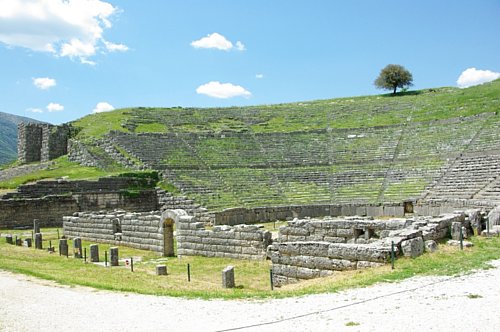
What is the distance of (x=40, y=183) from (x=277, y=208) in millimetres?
17975

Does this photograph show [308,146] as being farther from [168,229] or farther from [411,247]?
[411,247]

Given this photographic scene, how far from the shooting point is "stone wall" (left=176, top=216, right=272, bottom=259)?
61.5 ft

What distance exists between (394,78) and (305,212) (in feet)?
161

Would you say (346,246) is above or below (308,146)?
below

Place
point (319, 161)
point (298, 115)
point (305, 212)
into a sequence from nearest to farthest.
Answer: point (305, 212) → point (319, 161) → point (298, 115)

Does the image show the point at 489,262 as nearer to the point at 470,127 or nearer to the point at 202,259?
the point at 202,259

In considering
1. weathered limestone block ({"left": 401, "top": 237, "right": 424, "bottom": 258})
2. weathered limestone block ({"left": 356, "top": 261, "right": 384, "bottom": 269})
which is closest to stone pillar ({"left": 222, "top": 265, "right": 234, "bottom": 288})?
weathered limestone block ({"left": 356, "top": 261, "right": 384, "bottom": 269})

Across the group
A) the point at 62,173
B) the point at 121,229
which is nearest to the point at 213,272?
the point at 121,229

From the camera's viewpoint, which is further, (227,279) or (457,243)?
(227,279)

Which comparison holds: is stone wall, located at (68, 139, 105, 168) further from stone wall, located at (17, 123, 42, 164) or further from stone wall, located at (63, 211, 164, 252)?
stone wall, located at (63, 211, 164, 252)

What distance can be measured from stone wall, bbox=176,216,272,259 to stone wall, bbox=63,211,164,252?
1.69 m

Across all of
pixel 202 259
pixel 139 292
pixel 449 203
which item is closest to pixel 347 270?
pixel 139 292

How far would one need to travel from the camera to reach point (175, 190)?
39250 millimetres

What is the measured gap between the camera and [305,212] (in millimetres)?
37938
